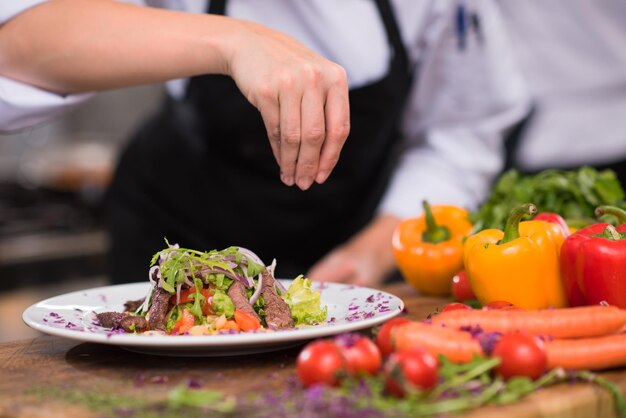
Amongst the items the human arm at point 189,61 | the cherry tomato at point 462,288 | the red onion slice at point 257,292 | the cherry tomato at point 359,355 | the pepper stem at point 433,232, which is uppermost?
the human arm at point 189,61

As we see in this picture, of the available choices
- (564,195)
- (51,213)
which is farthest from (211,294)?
(51,213)

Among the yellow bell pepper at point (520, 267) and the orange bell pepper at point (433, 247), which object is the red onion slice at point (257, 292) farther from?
the orange bell pepper at point (433, 247)

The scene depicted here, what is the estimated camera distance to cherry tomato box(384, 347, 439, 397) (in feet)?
2.66

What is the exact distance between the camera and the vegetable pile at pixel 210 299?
3.65 ft

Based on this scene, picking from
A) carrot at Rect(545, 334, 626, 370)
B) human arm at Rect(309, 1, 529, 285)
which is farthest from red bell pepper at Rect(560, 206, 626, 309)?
human arm at Rect(309, 1, 529, 285)

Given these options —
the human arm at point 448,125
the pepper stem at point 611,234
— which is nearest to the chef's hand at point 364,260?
the human arm at point 448,125

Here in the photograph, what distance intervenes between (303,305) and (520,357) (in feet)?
1.33

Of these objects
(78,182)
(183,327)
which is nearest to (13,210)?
(78,182)

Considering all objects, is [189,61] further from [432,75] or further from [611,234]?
[432,75]

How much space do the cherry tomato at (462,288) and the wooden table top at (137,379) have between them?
0.46 m

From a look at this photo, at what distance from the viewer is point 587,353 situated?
970 millimetres

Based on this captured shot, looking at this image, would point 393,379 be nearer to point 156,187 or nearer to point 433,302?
point 433,302

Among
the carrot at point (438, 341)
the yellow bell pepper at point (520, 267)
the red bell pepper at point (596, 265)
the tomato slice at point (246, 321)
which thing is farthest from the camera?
the yellow bell pepper at point (520, 267)

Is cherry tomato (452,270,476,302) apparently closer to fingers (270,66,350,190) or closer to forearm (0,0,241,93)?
fingers (270,66,350,190)
